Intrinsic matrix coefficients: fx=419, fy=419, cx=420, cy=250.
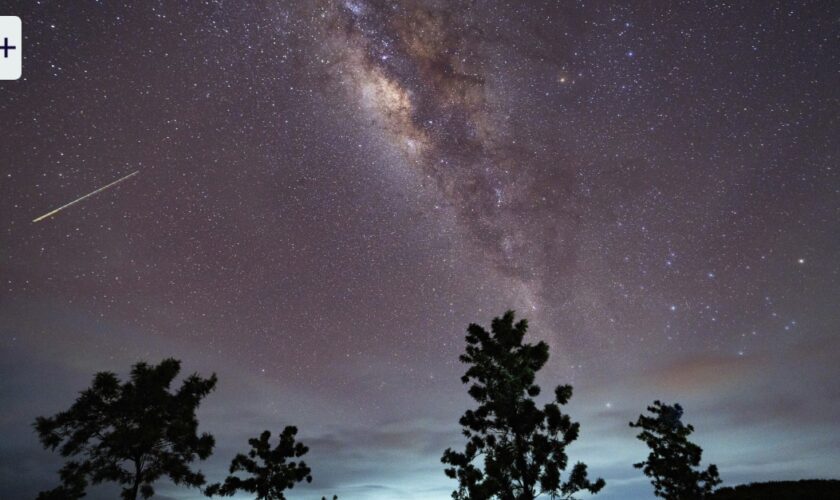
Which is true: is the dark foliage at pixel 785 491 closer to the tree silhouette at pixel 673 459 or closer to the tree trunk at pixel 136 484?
the tree silhouette at pixel 673 459

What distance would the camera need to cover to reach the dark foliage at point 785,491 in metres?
29.3

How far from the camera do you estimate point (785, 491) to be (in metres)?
31.9

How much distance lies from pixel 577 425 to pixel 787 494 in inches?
872

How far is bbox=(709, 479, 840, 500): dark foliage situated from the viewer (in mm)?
29266

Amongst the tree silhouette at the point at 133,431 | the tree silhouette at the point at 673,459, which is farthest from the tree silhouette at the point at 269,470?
the tree silhouette at the point at 673,459

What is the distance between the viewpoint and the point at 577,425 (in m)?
22.7

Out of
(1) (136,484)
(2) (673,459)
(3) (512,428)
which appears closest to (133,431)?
(1) (136,484)

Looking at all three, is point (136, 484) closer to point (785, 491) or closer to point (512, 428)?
point (512, 428)

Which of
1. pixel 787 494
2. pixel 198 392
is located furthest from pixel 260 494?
pixel 787 494

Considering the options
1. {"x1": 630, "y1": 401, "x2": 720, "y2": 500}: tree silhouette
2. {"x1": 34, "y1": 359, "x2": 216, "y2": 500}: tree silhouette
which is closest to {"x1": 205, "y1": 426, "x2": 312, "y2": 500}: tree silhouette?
{"x1": 34, "y1": 359, "x2": 216, "y2": 500}: tree silhouette

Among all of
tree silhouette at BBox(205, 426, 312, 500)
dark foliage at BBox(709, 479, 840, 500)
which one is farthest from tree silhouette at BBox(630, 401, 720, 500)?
tree silhouette at BBox(205, 426, 312, 500)

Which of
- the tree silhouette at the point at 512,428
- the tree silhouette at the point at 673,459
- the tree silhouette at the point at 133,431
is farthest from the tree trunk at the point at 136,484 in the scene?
the tree silhouette at the point at 673,459

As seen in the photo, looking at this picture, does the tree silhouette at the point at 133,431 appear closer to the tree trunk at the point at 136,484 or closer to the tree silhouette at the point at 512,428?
the tree trunk at the point at 136,484

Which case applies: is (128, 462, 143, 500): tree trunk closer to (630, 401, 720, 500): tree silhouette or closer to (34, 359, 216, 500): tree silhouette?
(34, 359, 216, 500): tree silhouette
